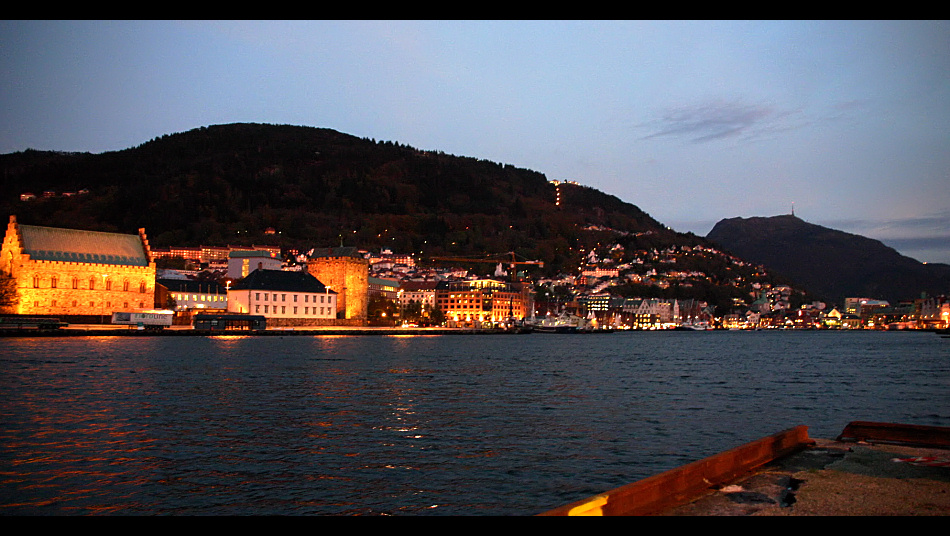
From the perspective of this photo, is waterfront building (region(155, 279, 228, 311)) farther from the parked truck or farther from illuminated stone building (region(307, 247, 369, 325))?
the parked truck

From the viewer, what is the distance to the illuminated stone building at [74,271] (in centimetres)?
7812

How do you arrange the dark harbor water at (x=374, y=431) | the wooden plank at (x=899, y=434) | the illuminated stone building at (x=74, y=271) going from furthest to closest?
the illuminated stone building at (x=74, y=271)
the dark harbor water at (x=374, y=431)
the wooden plank at (x=899, y=434)

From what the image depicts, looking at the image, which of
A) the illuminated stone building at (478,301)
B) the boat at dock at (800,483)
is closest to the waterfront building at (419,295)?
the illuminated stone building at (478,301)

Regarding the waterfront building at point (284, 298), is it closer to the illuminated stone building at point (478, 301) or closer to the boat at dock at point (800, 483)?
the illuminated stone building at point (478, 301)

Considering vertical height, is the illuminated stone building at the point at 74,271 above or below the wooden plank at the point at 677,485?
above

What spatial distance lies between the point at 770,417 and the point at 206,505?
13.7 meters

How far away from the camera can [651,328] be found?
175 metres

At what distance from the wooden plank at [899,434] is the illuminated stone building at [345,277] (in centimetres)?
9357

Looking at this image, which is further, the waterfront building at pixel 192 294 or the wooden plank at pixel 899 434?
the waterfront building at pixel 192 294

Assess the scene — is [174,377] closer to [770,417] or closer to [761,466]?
[770,417]

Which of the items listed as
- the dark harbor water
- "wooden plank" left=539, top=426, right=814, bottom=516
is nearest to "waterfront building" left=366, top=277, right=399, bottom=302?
the dark harbor water

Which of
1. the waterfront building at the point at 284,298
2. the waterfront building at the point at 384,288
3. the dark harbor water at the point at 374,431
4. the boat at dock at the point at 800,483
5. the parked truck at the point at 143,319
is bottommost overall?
the dark harbor water at the point at 374,431

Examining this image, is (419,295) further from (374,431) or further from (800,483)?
(800,483)

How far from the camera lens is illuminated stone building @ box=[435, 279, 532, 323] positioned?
141m
